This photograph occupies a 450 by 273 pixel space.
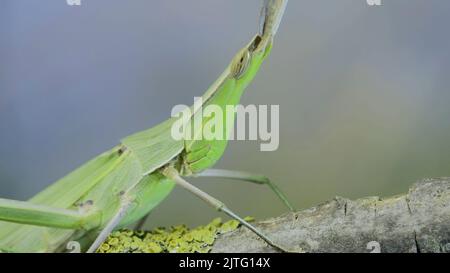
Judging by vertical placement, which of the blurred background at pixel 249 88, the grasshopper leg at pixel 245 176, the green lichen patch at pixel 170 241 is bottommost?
the green lichen patch at pixel 170 241

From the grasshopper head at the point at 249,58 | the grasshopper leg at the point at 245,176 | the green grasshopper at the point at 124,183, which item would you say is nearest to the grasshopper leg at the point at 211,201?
the green grasshopper at the point at 124,183

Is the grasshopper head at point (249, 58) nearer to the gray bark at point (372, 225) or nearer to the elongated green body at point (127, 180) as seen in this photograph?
the elongated green body at point (127, 180)

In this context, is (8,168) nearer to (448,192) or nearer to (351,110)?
(351,110)

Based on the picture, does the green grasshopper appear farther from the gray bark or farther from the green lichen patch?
the gray bark

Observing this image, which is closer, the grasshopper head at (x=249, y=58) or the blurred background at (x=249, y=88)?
the grasshopper head at (x=249, y=58)

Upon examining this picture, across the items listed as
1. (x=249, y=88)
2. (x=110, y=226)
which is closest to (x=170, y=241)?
(x=110, y=226)

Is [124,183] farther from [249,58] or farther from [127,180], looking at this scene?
[249,58]

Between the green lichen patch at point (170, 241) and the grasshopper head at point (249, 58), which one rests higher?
the grasshopper head at point (249, 58)
